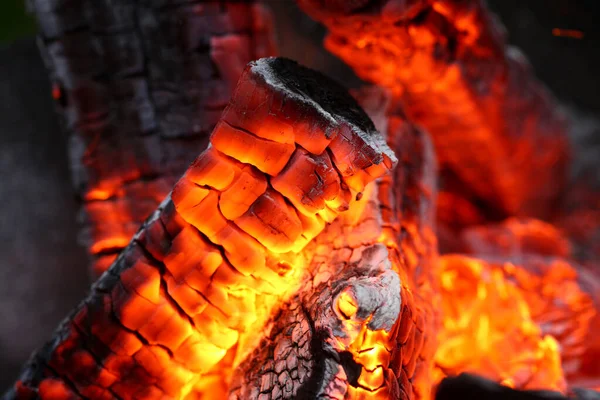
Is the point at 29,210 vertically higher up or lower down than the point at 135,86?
lower down

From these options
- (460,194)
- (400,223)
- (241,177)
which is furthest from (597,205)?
(241,177)

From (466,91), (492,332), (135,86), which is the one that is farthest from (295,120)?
(492,332)

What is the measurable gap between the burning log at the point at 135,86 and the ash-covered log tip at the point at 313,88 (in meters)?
0.80

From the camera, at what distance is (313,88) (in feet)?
3.72

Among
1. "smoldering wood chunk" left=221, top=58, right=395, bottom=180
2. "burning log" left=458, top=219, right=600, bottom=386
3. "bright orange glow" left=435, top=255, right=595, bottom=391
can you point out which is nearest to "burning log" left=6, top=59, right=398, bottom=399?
"smoldering wood chunk" left=221, top=58, right=395, bottom=180

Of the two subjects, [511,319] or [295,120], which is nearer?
[295,120]

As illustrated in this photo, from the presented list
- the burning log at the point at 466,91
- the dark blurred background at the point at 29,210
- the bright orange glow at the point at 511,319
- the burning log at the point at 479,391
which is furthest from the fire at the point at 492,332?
the dark blurred background at the point at 29,210

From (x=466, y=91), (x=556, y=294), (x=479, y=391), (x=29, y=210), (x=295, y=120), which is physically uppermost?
(x=295, y=120)

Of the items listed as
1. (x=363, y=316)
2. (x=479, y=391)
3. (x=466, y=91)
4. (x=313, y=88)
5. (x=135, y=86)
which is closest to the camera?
(x=363, y=316)

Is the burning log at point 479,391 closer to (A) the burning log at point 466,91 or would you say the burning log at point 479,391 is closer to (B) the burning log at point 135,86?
(A) the burning log at point 466,91

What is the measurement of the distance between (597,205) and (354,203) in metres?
2.63

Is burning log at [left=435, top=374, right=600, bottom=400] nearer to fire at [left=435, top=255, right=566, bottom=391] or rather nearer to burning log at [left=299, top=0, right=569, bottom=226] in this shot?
fire at [left=435, top=255, right=566, bottom=391]

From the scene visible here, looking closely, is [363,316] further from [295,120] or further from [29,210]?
[29,210]

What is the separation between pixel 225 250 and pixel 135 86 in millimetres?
1108
